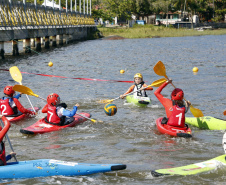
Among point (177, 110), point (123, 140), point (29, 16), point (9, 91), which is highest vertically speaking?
point (29, 16)

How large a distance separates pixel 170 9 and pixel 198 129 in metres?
91.7

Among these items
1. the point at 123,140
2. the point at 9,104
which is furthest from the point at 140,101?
the point at 9,104

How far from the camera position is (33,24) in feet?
128

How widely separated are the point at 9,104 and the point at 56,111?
1.93 metres

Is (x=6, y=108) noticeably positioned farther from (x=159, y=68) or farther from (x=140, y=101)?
(x=140, y=101)

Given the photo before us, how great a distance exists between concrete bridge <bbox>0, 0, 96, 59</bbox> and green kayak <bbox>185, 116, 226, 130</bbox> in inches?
829

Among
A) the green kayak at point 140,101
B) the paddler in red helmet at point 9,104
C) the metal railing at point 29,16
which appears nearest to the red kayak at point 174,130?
the green kayak at point 140,101

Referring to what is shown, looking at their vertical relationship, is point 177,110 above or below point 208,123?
above

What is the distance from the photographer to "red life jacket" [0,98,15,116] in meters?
12.2

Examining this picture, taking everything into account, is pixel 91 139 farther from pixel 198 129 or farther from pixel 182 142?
pixel 198 129

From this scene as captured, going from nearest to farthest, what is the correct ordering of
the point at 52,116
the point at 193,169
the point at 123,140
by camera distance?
1. the point at 193,169
2. the point at 123,140
3. the point at 52,116

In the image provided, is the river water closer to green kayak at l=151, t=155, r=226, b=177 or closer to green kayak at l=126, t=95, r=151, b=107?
green kayak at l=151, t=155, r=226, b=177

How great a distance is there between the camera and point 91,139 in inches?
430

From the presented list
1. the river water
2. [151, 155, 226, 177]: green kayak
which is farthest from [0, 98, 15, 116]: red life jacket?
[151, 155, 226, 177]: green kayak
